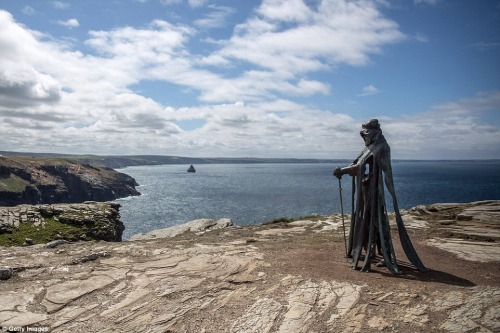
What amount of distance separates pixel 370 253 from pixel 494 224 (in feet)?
34.1

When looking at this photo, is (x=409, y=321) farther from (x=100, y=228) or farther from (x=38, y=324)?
(x=100, y=228)

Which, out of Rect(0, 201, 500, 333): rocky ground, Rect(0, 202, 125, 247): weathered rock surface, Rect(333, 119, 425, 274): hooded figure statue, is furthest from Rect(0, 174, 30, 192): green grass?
Rect(333, 119, 425, 274): hooded figure statue

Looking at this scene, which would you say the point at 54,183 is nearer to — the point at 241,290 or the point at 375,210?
the point at 241,290

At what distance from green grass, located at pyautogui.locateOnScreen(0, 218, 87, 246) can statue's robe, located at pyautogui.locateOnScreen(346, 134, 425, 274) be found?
25.5 m

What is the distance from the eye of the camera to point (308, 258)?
1106 centimetres

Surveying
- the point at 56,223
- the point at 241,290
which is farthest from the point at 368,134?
the point at 56,223

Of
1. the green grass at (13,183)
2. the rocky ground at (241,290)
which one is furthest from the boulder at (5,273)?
the green grass at (13,183)

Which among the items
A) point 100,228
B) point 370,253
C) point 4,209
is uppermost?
point 370,253

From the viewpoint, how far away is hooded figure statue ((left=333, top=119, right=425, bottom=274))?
10227mm

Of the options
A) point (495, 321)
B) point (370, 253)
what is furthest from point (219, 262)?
point (495, 321)

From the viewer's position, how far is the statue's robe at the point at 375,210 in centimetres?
1020

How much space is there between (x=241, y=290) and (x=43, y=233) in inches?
1011

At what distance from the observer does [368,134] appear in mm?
10852

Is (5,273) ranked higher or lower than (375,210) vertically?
lower
